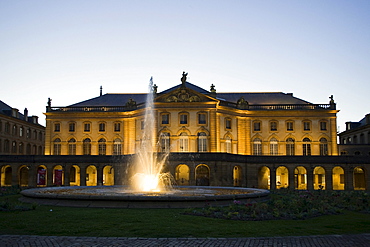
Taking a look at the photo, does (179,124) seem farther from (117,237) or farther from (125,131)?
(117,237)

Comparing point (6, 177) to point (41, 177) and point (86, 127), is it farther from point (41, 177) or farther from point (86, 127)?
point (86, 127)

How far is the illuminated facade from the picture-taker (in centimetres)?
5900

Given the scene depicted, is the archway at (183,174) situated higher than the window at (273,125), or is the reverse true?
the window at (273,125)

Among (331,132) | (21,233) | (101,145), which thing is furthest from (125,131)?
(21,233)

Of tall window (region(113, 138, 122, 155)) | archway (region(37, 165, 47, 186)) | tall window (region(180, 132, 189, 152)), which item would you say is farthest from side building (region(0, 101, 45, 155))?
tall window (region(180, 132, 189, 152))

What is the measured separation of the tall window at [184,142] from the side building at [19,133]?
3154cm

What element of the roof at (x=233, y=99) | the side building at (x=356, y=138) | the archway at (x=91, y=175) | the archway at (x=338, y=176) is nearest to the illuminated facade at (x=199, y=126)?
the roof at (x=233, y=99)

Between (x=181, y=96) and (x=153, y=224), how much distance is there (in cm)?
4376

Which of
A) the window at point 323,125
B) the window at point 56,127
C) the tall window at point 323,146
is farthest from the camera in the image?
the window at point 56,127

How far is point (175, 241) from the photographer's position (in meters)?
13.4

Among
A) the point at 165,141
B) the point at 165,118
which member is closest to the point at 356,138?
the point at 165,118

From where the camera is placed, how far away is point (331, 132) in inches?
2495

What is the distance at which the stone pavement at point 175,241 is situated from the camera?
42.3 ft

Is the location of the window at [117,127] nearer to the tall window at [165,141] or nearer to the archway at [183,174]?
the tall window at [165,141]
